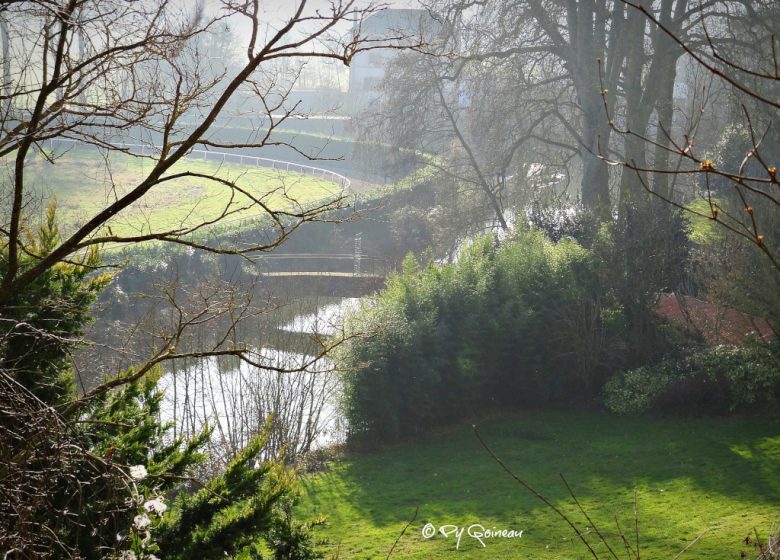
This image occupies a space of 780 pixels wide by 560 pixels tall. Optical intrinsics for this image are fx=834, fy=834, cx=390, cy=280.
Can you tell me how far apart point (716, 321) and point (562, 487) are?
221 inches

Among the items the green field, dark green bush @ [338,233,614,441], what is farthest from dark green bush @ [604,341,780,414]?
the green field

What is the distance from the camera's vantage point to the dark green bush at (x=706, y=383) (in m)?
14.7

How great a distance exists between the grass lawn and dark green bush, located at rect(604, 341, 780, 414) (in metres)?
0.44

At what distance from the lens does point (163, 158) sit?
4270 millimetres

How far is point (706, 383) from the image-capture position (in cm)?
1562

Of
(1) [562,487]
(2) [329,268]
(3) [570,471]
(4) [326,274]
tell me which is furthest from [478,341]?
(2) [329,268]

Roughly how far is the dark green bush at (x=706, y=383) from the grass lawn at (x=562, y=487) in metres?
0.44

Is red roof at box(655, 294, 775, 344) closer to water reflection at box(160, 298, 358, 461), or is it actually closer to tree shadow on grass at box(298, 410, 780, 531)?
tree shadow on grass at box(298, 410, 780, 531)

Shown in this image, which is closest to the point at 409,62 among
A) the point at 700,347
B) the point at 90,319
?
the point at 700,347

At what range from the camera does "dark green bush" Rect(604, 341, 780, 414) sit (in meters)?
14.7

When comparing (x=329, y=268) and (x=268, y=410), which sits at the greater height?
(x=329, y=268)

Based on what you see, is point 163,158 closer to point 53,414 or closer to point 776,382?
point 53,414

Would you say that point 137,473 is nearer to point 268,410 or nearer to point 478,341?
point 268,410

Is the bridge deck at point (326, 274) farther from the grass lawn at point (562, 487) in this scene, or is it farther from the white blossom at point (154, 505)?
the white blossom at point (154, 505)
